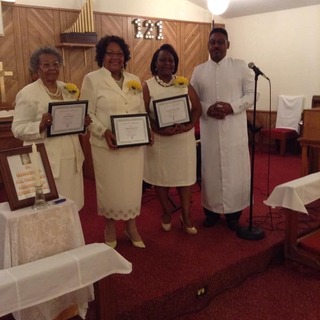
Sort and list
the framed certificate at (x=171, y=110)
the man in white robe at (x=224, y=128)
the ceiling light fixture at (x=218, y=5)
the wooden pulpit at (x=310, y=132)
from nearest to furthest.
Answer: the framed certificate at (x=171, y=110) → the man in white robe at (x=224, y=128) → the wooden pulpit at (x=310, y=132) → the ceiling light fixture at (x=218, y=5)

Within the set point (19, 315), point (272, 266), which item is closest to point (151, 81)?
point (272, 266)

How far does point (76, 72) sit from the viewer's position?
630 cm

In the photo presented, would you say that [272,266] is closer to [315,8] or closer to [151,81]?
[151,81]

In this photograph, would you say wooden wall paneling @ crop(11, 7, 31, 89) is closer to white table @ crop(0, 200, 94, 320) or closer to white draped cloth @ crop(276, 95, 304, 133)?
white draped cloth @ crop(276, 95, 304, 133)

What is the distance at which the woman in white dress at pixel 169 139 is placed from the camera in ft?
9.59

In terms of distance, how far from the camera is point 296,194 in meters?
2.67

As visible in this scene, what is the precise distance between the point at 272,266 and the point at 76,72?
4.44 meters

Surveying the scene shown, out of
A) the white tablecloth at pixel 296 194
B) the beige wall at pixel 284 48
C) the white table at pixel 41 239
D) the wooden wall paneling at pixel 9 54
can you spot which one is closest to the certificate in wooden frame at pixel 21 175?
the white table at pixel 41 239

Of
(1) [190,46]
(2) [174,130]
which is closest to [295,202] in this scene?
(2) [174,130]

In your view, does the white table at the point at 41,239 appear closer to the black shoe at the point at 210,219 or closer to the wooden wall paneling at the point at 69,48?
the black shoe at the point at 210,219

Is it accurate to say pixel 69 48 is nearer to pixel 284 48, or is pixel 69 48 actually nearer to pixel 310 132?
pixel 284 48

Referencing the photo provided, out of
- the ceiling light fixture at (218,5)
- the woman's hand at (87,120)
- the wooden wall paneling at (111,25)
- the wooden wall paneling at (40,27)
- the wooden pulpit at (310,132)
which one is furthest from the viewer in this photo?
the wooden wall paneling at (111,25)

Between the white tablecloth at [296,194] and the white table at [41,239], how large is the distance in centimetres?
140

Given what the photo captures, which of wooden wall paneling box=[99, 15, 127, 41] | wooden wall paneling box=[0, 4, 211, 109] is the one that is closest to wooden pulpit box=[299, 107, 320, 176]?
wooden wall paneling box=[0, 4, 211, 109]
